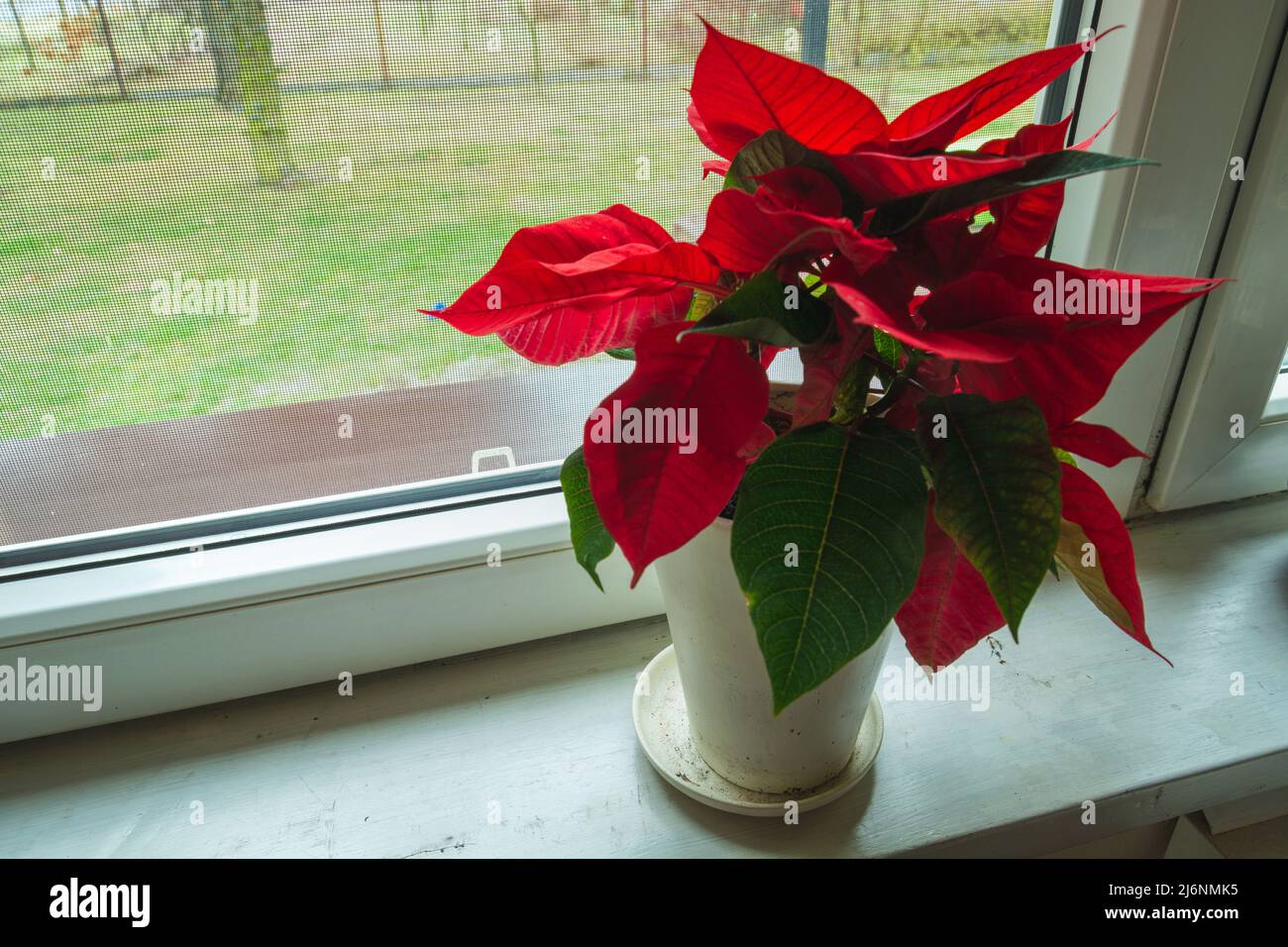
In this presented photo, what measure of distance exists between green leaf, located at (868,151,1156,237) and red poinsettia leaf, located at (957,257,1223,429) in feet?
0.15

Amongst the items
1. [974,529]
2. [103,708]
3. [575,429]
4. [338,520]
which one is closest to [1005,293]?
[974,529]

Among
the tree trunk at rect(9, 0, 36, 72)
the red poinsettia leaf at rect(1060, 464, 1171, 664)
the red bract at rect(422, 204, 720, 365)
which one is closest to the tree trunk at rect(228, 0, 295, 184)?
the tree trunk at rect(9, 0, 36, 72)

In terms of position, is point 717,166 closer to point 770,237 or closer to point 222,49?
point 770,237

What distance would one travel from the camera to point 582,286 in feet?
1.46

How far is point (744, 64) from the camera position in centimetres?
44

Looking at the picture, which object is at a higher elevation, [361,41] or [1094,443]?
[361,41]

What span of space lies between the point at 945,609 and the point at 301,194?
52cm

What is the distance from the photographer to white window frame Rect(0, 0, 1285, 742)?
0.69 m

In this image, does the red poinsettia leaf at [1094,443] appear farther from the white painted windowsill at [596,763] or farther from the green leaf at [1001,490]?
the white painted windowsill at [596,763]

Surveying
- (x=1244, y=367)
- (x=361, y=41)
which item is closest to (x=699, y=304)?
(x=361, y=41)

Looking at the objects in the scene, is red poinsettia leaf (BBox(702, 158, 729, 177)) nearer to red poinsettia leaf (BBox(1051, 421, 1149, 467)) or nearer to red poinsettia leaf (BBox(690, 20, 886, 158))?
red poinsettia leaf (BBox(690, 20, 886, 158))

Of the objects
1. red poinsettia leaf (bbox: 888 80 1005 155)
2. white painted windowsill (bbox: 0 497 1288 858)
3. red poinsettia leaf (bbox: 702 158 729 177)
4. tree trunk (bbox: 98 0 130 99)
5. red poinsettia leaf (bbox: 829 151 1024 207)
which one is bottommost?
white painted windowsill (bbox: 0 497 1288 858)
